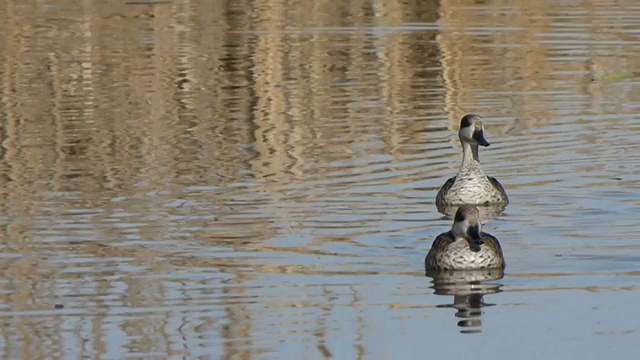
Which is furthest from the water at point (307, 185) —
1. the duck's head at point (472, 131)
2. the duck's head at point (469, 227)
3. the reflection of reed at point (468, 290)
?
the duck's head at point (472, 131)

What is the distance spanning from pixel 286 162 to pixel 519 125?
287 cm

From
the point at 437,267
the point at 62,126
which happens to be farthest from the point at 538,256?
the point at 62,126

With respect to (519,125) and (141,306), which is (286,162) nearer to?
(519,125)

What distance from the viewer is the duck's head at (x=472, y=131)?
14.1m

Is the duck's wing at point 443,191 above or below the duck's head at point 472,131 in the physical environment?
below

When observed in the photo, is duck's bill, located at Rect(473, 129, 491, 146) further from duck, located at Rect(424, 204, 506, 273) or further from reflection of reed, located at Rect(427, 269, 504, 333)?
reflection of reed, located at Rect(427, 269, 504, 333)

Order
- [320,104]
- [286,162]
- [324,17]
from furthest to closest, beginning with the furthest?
1. [324,17]
2. [320,104]
3. [286,162]

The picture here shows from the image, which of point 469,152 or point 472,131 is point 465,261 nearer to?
point 469,152

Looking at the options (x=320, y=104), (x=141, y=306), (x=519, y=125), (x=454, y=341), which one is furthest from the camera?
(x=320, y=104)

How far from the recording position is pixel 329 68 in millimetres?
20891

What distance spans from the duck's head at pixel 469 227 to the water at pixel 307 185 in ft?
0.97

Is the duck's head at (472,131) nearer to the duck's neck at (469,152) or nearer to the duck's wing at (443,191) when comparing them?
the duck's neck at (469,152)

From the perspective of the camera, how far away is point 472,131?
14.2 m

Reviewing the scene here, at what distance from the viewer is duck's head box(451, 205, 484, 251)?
1091 centimetres
